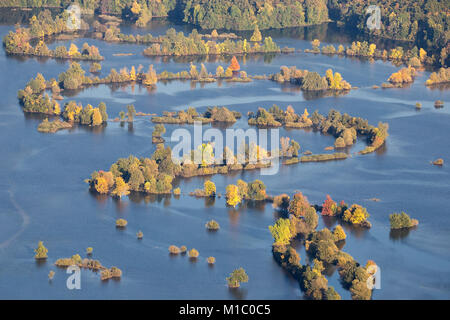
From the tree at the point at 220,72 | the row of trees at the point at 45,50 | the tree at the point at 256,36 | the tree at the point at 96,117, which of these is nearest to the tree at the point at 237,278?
the tree at the point at 96,117

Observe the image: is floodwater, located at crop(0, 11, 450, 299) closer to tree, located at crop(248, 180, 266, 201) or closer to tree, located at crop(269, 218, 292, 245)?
tree, located at crop(269, 218, 292, 245)

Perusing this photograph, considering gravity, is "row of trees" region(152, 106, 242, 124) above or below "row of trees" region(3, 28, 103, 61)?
below

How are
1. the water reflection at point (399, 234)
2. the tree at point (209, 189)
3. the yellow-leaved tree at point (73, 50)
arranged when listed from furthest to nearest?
the yellow-leaved tree at point (73, 50) < the tree at point (209, 189) < the water reflection at point (399, 234)

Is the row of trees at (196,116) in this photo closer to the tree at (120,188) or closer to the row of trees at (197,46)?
the tree at (120,188)

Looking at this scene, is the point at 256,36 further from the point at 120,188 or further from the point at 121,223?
Answer: the point at 121,223

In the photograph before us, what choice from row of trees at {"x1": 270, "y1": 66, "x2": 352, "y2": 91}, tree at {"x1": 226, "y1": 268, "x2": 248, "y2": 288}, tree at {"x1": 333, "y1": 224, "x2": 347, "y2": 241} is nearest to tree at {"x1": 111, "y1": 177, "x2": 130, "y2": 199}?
tree at {"x1": 226, "y1": 268, "x2": 248, "y2": 288}

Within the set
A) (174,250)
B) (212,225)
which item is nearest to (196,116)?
(212,225)
